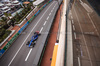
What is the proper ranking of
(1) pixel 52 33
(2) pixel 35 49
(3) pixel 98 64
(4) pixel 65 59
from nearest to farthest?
1. (4) pixel 65 59
2. (3) pixel 98 64
3. (2) pixel 35 49
4. (1) pixel 52 33

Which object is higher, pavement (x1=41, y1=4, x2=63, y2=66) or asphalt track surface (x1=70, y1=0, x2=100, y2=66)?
asphalt track surface (x1=70, y1=0, x2=100, y2=66)

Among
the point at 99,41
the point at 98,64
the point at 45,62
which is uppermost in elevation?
the point at 99,41

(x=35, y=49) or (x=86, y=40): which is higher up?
(x=86, y=40)

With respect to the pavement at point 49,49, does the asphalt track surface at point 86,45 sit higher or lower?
higher

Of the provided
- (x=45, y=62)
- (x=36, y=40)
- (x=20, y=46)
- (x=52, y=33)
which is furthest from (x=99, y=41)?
(x=20, y=46)

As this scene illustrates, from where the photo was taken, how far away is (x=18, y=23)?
2020 centimetres

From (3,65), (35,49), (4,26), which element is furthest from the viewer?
(4,26)

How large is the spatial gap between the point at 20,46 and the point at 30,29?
20.5 feet

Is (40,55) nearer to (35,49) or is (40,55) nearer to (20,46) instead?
(35,49)

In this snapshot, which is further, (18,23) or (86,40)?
(18,23)

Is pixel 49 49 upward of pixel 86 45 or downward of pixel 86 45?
downward

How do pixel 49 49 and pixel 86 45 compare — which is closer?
pixel 86 45

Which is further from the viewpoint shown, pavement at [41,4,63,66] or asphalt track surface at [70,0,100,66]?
pavement at [41,4,63,66]

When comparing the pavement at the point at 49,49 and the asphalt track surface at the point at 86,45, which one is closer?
the asphalt track surface at the point at 86,45
